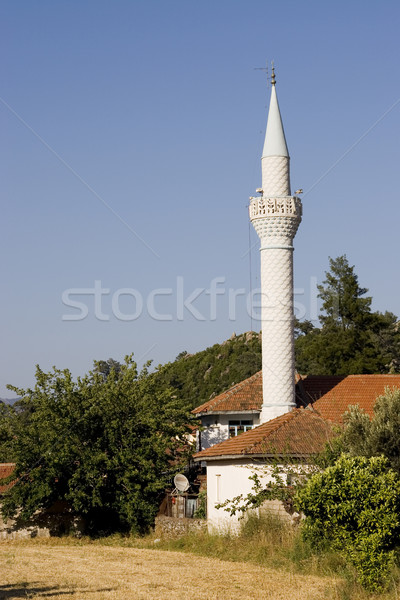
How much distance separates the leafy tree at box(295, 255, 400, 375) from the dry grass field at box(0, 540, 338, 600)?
29.4 metres

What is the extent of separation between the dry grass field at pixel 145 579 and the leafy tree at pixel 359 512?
0.81 meters

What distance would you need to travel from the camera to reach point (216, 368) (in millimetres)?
78438

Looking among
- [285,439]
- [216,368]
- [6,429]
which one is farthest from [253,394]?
[216,368]

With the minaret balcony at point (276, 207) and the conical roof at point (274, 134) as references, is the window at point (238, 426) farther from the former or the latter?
the conical roof at point (274, 134)

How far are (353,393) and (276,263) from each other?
6.69 m

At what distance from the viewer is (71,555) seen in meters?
22.7

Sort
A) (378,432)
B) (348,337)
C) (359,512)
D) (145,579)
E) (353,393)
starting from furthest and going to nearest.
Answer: (348,337), (353,393), (378,432), (145,579), (359,512)

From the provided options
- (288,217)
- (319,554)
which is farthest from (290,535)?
(288,217)

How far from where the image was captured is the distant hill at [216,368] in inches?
2810

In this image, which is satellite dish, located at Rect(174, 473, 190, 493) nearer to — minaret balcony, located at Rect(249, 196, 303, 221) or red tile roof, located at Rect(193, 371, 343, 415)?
red tile roof, located at Rect(193, 371, 343, 415)

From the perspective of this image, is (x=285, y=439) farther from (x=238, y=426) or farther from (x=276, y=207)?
(x=238, y=426)

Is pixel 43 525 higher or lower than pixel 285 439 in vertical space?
lower

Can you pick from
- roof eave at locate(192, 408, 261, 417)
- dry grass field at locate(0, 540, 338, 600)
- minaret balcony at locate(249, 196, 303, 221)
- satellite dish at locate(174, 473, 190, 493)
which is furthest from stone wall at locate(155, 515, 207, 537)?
minaret balcony at locate(249, 196, 303, 221)

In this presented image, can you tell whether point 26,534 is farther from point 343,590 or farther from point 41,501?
point 343,590
